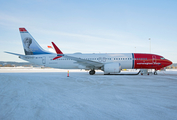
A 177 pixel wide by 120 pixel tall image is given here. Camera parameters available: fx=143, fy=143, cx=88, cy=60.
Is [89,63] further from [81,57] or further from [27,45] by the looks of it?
[27,45]

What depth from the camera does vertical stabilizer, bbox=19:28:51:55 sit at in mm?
25000

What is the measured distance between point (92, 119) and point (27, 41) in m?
24.2

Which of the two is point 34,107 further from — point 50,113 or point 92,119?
point 92,119

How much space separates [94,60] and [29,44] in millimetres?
11824

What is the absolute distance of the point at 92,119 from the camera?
418 centimetres

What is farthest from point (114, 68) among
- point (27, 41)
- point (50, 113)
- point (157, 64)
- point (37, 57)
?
point (50, 113)

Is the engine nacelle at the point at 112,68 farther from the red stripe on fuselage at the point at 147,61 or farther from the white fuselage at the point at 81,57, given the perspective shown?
the red stripe on fuselage at the point at 147,61

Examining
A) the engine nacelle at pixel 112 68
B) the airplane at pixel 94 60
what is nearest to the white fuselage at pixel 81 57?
the airplane at pixel 94 60

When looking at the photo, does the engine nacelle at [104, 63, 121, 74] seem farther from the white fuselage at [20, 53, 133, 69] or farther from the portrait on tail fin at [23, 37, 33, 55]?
the portrait on tail fin at [23, 37, 33, 55]

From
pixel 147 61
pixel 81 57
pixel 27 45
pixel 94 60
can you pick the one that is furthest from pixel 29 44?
pixel 147 61

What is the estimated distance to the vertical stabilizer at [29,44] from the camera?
984 inches

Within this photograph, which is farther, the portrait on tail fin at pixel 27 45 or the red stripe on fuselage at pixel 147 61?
the portrait on tail fin at pixel 27 45

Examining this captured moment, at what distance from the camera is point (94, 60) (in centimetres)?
2431

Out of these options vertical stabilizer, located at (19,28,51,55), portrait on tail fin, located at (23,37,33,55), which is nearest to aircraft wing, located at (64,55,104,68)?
vertical stabilizer, located at (19,28,51,55)
